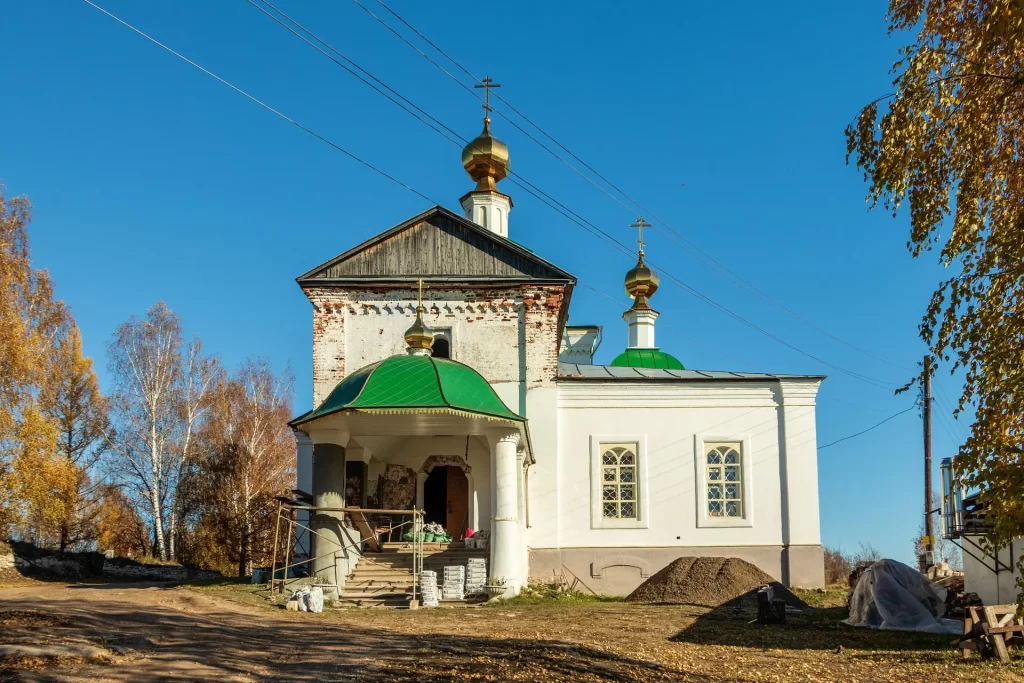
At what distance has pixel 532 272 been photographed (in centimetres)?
2248

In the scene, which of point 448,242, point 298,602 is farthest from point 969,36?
point 448,242

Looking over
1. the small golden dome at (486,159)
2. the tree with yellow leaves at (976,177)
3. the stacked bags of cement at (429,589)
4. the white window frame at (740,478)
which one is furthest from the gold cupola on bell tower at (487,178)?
the tree with yellow leaves at (976,177)

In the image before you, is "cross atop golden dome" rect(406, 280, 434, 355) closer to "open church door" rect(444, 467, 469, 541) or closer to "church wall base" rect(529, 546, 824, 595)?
"open church door" rect(444, 467, 469, 541)

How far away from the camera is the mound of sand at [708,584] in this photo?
1870cm

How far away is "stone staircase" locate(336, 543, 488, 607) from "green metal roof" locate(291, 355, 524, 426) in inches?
115

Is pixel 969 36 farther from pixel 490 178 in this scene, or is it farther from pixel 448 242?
pixel 490 178

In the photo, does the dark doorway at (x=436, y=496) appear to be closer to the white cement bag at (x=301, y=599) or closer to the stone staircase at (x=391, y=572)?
the stone staircase at (x=391, y=572)

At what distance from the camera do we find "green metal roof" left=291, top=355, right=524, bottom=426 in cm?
1745

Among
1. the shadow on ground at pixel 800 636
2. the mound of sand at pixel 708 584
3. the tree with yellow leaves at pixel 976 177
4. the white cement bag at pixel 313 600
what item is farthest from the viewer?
the mound of sand at pixel 708 584

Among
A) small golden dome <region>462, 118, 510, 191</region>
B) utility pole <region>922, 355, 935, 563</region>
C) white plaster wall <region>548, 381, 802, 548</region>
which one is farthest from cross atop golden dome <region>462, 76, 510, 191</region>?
utility pole <region>922, 355, 935, 563</region>

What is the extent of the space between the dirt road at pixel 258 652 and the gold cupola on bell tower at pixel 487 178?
14690 millimetres

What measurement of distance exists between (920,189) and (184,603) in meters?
11.7

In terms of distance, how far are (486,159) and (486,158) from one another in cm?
4

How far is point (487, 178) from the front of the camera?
26938 millimetres
